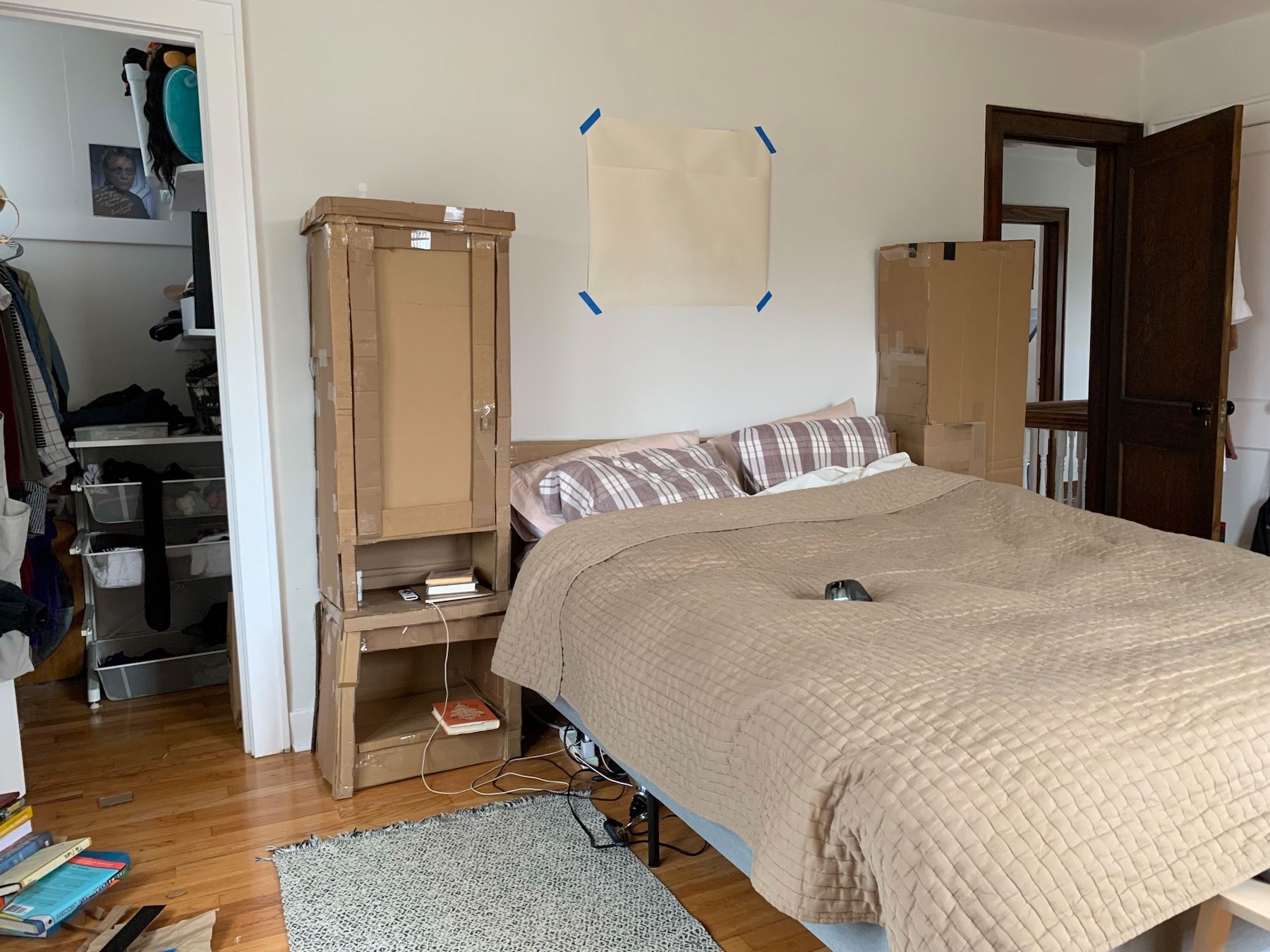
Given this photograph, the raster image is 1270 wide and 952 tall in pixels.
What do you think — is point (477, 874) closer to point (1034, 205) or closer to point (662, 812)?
point (662, 812)

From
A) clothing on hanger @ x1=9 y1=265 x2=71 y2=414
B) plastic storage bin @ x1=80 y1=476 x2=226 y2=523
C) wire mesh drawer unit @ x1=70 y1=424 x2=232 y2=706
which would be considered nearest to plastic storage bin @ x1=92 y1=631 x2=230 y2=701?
wire mesh drawer unit @ x1=70 y1=424 x2=232 y2=706

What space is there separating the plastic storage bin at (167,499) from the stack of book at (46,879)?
4.16ft

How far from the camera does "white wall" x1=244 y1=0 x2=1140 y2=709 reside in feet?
9.03

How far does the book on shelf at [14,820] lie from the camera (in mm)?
2102

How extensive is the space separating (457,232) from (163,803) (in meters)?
1.68

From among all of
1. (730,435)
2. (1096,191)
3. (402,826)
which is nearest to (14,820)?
(402,826)

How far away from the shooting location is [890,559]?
2.35 meters

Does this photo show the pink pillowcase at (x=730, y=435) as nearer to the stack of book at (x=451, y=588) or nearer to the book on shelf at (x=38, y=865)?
the stack of book at (x=451, y=588)

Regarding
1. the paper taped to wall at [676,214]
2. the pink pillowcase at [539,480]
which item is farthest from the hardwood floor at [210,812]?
the paper taped to wall at [676,214]

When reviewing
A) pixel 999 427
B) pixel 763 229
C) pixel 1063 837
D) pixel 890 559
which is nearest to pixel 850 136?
pixel 763 229

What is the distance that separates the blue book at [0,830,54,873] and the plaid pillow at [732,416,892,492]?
214cm

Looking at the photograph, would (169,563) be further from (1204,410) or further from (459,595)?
(1204,410)

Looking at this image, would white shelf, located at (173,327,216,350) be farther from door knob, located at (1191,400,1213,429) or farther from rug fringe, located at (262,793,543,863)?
door knob, located at (1191,400,1213,429)

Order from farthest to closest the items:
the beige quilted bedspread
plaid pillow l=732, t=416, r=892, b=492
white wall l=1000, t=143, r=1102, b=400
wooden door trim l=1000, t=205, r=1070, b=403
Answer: wooden door trim l=1000, t=205, r=1070, b=403 → white wall l=1000, t=143, r=1102, b=400 → plaid pillow l=732, t=416, r=892, b=492 → the beige quilted bedspread
